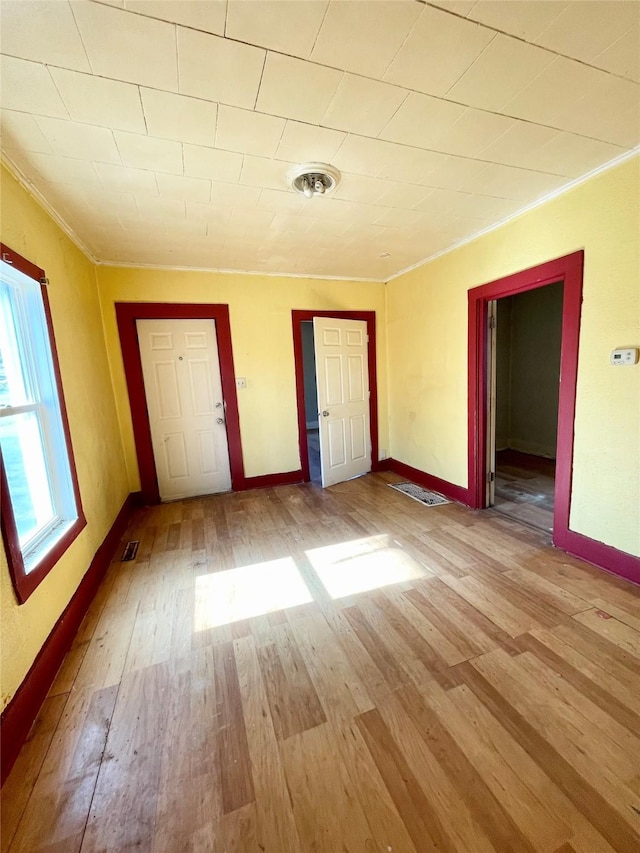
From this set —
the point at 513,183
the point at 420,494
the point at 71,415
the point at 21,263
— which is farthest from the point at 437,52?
the point at 420,494

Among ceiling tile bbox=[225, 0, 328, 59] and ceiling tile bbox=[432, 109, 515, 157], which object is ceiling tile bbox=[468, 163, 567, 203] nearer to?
ceiling tile bbox=[432, 109, 515, 157]

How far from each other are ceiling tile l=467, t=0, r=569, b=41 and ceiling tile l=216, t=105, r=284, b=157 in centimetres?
84

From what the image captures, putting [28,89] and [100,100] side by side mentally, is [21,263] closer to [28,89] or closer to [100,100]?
[28,89]

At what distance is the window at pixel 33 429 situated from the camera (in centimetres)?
169

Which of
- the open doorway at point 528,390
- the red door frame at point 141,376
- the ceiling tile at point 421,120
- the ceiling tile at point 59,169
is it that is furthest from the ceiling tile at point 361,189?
the open doorway at point 528,390

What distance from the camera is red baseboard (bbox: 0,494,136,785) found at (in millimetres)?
1238

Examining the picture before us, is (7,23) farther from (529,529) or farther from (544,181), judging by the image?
(529,529)

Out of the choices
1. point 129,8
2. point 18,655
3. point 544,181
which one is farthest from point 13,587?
point 544,181

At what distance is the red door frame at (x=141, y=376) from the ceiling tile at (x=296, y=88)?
247cm

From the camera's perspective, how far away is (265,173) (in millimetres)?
1914

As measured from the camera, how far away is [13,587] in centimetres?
141

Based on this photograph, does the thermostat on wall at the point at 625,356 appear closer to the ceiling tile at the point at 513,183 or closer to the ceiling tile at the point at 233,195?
the ceiling tile at the point at 513,183

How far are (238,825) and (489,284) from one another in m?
3.53

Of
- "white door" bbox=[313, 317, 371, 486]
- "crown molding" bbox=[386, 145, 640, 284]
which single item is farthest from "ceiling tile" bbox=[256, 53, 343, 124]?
"white door" bbox=[313, 317, 371, 486]
